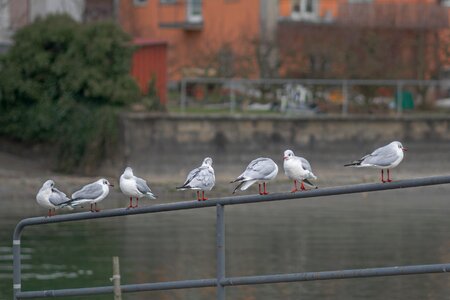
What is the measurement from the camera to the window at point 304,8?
4366 cm

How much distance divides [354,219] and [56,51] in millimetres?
10423

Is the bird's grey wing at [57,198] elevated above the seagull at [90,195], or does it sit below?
below

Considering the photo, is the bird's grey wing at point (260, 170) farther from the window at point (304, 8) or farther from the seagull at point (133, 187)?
the window at point (304, 8)

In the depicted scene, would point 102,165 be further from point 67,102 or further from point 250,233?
point 250,233

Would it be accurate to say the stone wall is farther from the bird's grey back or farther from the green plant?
the bird's grey back

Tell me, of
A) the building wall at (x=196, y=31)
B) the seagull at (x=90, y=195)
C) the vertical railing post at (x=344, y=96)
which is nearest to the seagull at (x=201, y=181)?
the seagull at (x=90, y=195)

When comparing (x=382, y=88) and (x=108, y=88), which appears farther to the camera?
(x=382, y=88)

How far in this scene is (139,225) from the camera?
26.9 metres

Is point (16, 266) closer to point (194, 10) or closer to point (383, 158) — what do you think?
point (383, 158)

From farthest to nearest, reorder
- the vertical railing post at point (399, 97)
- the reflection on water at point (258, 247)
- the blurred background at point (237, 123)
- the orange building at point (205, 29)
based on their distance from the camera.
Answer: the orange building at point (205, 29)
the vertical railing post at point (399, 97)
the blurred background at point (237, 123)
the reflection on water at point (258, 247)

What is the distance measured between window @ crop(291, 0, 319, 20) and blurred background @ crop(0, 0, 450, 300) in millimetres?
61

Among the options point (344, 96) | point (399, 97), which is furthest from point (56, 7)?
point (399, 97)

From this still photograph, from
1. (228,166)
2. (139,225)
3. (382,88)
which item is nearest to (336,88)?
(382,88)

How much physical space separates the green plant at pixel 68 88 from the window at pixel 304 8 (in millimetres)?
11834
